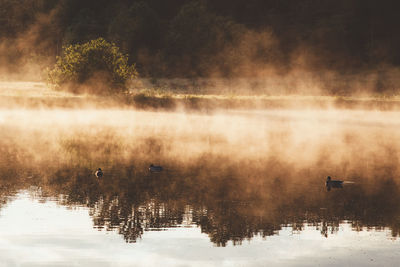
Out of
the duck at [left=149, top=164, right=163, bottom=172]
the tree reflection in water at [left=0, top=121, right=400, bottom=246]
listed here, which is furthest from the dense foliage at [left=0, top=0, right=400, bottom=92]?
the duck at [left=149, top=164, right=163, bottom=172]

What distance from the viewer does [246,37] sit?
104438 millimetres

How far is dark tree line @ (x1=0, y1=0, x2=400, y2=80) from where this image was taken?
10075 centimetres

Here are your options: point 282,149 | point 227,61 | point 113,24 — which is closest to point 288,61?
point 227,61

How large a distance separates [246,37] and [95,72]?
48.0 m

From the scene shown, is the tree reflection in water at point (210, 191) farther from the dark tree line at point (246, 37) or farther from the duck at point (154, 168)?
the dark tree line at point (246, 37)

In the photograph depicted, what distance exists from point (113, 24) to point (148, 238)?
301 feet

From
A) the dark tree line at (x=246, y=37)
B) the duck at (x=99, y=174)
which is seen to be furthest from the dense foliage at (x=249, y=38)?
the duck at (x=99, y=174)

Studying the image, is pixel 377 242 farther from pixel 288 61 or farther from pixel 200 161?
pixel 288 61

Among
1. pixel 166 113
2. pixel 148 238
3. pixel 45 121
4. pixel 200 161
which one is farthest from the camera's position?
pixel 166 113

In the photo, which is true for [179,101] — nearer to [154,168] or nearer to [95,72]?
[95,72]

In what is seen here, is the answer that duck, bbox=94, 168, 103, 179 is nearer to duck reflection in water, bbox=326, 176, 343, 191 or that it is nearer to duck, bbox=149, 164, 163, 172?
duck, bbox=149, 164, 163, 172

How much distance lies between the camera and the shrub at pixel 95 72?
194 ft

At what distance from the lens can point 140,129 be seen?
44188 mm

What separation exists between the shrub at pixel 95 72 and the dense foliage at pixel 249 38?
125ft
